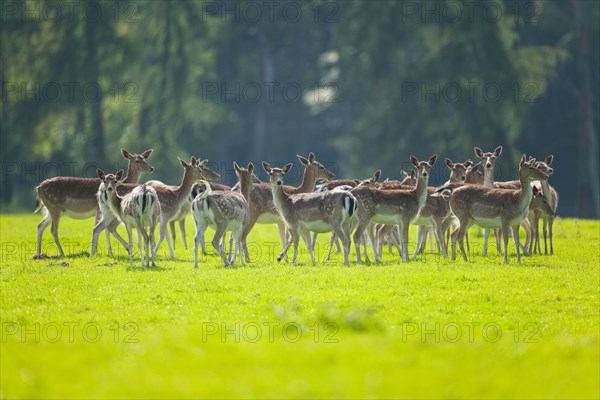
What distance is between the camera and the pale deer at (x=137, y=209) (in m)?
18.1

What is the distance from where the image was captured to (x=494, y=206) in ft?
61.9

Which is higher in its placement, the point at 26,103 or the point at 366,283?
the point at 26,103

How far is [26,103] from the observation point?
4775 cm

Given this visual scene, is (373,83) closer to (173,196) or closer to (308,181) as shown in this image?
(308,181)

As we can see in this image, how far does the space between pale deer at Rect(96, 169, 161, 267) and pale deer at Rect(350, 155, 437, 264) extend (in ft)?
11.8

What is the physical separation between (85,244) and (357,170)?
103 ft

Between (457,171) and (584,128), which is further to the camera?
(584,128)

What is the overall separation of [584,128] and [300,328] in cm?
3481

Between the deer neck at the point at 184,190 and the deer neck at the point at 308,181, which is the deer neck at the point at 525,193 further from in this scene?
the deer neck at the point at 184,190

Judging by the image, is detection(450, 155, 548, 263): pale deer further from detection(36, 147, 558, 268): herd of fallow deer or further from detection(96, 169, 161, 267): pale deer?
detection(96, 169, 161, 267): pale deer

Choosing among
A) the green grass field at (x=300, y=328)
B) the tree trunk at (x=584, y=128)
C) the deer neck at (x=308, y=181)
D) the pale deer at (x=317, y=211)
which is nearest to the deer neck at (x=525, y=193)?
the green grass field at (x=300, y=328)

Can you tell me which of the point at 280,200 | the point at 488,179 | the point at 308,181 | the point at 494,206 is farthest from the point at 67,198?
the point at 488,179

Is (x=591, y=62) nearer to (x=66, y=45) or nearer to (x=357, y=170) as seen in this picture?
(x=357, y=170)

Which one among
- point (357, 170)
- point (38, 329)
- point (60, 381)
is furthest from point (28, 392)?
point (357, 170)
